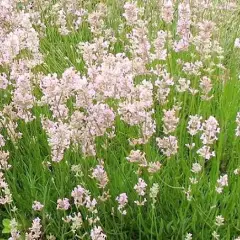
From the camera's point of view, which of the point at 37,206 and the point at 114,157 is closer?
the point at 37,206

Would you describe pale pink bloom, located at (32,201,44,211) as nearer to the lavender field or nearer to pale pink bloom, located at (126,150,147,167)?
the lavender field

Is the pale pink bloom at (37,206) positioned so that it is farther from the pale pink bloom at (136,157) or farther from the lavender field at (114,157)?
the pale pink bloom at (136,157)

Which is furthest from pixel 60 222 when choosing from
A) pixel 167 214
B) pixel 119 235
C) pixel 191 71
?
pixel 191 71

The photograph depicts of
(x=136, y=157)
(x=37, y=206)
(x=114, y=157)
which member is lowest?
(x=37, y=206)

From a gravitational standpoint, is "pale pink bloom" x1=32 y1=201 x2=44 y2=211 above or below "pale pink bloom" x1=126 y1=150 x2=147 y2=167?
below

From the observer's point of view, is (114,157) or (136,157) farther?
(114,157)

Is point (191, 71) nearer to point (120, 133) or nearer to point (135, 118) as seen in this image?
point (120, 133)

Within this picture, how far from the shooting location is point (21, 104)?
2285mm

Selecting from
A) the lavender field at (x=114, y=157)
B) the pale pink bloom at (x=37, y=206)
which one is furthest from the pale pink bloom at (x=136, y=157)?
the pale pink bloom at (x=37, y=206)

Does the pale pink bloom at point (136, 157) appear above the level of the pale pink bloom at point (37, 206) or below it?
above

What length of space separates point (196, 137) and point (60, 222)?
0.83 meters

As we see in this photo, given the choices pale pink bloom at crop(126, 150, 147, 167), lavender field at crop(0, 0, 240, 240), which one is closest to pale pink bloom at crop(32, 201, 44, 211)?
lavender field at crop(0, 0, 240, 240)

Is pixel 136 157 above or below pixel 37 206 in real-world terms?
above

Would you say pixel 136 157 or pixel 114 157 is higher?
pixel 136 157
